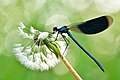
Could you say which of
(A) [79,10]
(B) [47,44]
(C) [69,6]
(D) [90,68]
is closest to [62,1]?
(C) [69,6]

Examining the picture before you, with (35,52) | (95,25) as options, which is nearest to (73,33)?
(95,25)

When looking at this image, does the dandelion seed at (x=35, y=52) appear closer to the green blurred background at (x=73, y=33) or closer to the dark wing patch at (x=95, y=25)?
the dark wing patch at (x=95, y=25)

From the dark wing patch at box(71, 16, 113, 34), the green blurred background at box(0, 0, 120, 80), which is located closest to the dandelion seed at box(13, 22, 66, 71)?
the dark wing patch at box(71, 16, 113, 34)

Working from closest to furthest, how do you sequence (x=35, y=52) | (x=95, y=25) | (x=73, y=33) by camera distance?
1. (x=35, y=52)
2. (x=95, y=25)
3. (x=73, y=33)

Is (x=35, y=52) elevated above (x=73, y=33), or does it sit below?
below

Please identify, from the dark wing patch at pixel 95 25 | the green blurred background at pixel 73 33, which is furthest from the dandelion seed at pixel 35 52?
the green blurred background at pixel 73 33

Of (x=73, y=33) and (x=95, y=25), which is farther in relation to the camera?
(x=73, y=33)

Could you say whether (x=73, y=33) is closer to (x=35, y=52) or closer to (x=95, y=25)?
(x=95, y=25)
